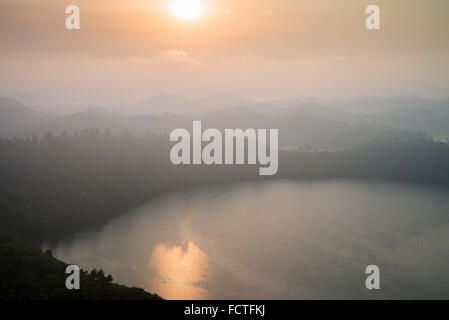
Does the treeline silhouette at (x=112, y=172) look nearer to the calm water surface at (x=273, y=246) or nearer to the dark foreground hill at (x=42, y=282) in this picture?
the calm water surface at (x=273, y=246)

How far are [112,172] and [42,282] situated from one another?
69591mm

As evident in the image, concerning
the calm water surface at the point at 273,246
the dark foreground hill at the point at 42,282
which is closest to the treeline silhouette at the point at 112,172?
the calm water surface at the point at 273,246

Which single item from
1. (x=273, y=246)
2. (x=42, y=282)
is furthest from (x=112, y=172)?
(x=42, y=282)

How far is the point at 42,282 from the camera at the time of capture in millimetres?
44344

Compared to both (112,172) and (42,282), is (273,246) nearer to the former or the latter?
(42,282)

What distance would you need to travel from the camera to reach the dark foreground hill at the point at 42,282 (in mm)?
41656

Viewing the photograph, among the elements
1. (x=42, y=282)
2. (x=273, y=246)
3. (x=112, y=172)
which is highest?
(x=112, y=172)

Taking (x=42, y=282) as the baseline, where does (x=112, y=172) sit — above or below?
above

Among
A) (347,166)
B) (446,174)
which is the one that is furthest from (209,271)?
(446,174)

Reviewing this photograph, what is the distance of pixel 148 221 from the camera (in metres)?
85.4

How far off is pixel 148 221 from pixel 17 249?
35.4 m

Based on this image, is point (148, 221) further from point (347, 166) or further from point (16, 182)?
point (347, 166)

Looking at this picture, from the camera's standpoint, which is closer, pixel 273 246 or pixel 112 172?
pixel 273 246
